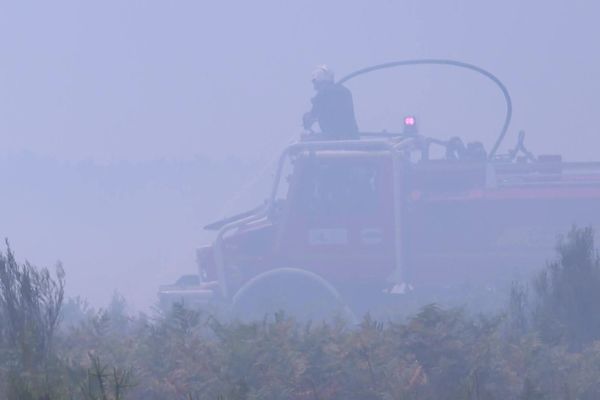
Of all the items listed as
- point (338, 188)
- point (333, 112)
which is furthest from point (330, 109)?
point (338, 188)

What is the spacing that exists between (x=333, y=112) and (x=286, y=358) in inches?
364

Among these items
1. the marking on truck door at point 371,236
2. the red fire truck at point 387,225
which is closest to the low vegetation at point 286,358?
the red fire truck at point 387,225

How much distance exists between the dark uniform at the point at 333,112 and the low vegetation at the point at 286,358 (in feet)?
25.0

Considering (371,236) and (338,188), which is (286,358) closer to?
(371,236)

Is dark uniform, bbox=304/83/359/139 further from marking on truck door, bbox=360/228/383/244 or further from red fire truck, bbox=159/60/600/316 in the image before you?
marking on truck door, bbox=360/228/383/244

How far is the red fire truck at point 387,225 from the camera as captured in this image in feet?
54.5

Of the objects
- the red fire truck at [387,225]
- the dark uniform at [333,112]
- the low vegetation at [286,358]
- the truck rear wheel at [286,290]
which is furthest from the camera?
the dark uniform at [333,112]

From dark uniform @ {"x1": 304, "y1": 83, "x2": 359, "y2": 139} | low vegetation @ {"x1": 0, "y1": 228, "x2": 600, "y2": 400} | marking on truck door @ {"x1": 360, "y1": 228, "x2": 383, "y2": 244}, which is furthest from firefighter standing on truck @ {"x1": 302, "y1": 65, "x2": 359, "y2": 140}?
low vegetation @ {"x1": 0, "y1": 228, "x2": 600, "y2": 400}

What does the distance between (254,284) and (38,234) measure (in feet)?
84.5

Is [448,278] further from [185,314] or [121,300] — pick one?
[185,314]

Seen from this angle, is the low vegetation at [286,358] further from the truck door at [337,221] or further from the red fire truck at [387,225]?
the truck door at [337,221]

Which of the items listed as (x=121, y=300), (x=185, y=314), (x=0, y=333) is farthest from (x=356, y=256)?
(x=0, y=333)

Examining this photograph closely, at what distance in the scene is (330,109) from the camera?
17.7 metres

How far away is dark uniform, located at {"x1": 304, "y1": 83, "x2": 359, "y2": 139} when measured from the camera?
57.5ft
